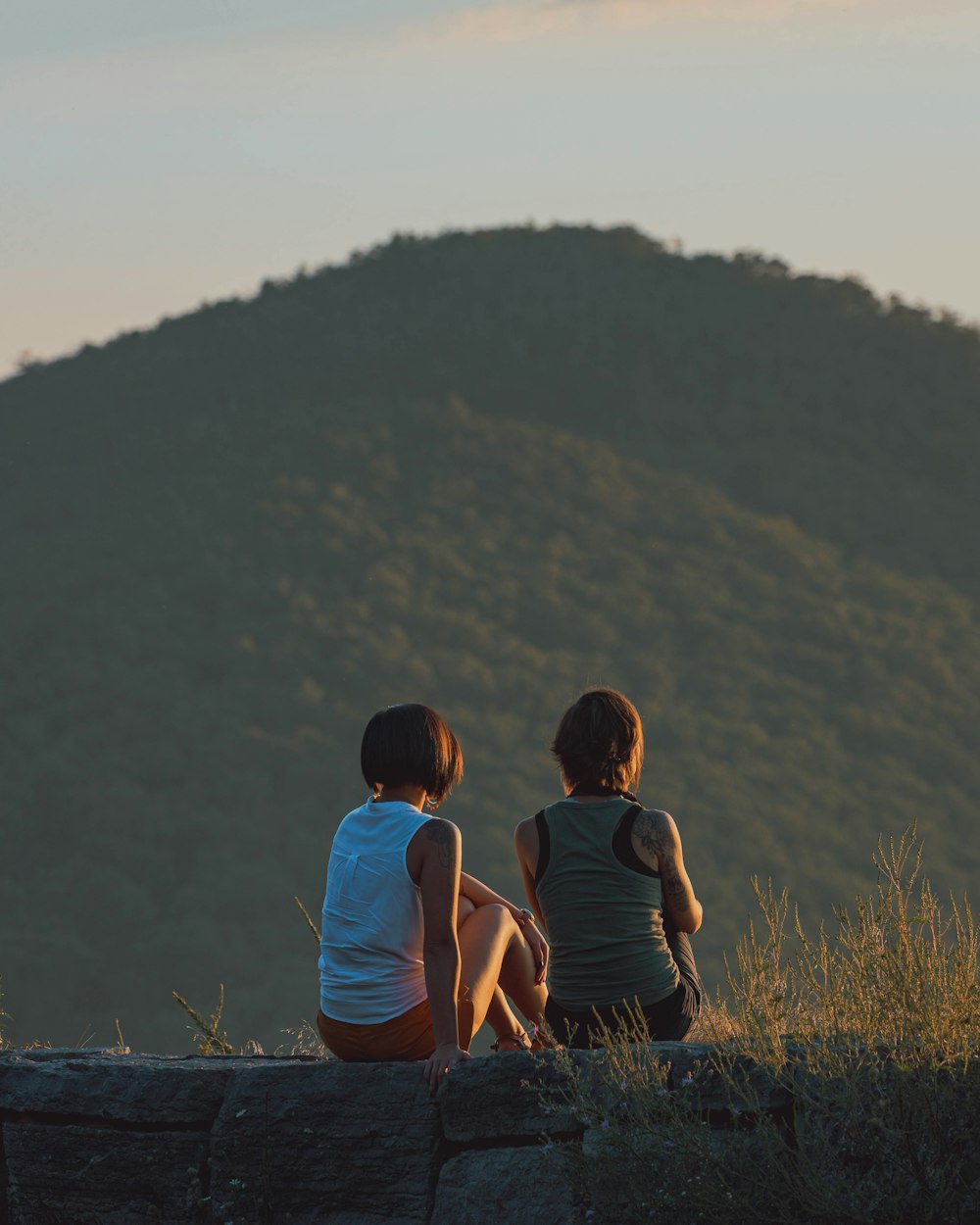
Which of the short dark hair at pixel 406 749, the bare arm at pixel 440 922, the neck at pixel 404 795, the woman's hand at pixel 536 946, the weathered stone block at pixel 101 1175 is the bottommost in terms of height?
the weathered stone block at pixel 101 1175

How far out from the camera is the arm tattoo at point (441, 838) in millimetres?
4027

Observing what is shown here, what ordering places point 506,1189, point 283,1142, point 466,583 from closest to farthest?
point 506,1189, point 283,1142, point 466,583

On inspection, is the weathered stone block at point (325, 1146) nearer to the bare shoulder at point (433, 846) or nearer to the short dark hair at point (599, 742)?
the bare shoulder at point (433, 846)

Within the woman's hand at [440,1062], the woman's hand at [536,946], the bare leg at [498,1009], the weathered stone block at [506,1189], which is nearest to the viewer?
the weathered stone block at [506,1189]

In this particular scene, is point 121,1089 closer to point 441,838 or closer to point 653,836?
point 441,838

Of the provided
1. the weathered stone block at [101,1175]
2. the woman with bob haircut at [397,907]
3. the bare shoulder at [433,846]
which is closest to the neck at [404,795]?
the woman with bob haircut at [397,907]

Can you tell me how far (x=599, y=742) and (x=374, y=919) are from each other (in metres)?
0.69

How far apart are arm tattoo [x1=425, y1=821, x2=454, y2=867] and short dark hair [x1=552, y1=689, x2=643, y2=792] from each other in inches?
15.5

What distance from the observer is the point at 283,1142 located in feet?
13.1

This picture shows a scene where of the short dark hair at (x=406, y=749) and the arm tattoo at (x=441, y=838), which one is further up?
the short dark hair at (x=406, y=749)

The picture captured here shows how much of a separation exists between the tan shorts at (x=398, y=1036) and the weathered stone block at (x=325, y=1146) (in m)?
0.15

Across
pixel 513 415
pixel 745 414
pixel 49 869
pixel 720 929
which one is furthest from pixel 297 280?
pixel 720 929

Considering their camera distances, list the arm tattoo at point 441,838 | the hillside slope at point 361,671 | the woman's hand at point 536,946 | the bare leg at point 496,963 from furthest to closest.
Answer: the hillside slope at point 361,671 < the woman's hand at point 536,946 < the bare leg at point 496,963 < the arm tattoo at point 441,838

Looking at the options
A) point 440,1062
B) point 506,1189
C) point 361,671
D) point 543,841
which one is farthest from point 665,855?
point 361,671
